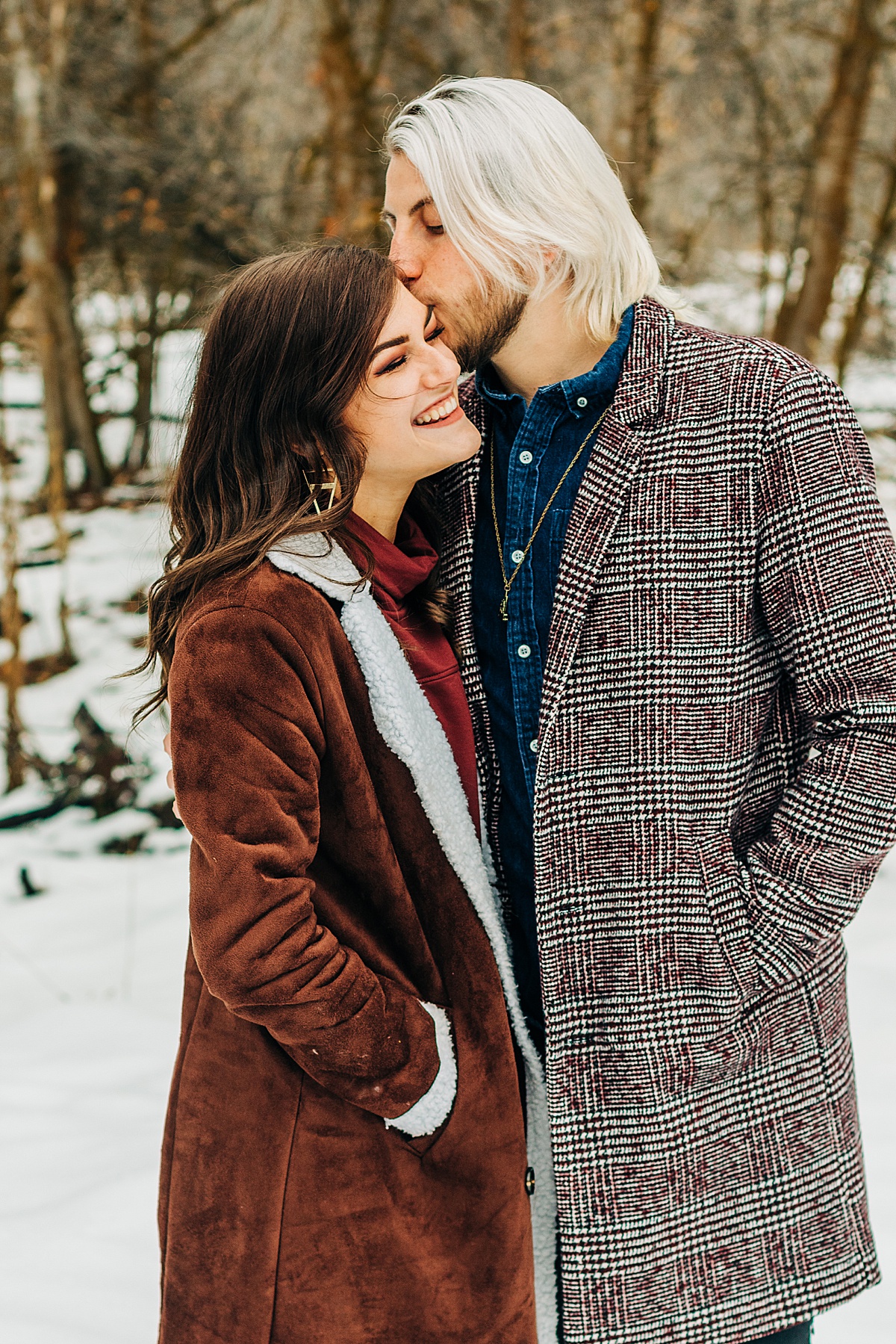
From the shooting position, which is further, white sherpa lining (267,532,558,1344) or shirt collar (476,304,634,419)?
shirt collar (476,304,634,419)

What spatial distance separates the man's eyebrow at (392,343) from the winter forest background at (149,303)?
35 cm

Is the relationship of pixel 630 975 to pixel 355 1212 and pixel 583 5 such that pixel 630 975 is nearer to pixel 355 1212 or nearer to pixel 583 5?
pixel 355 1212

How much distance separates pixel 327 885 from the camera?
4.80 feet

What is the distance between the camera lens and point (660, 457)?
5.07ft

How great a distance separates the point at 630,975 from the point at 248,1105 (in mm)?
571

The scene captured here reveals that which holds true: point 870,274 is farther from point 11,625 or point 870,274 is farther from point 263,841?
point 263,841

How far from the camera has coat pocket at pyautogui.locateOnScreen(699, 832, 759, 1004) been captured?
1505 mm

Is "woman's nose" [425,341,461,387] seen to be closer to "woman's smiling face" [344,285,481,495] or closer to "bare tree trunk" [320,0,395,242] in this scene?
"woman's smiling face" [344,285,481,495]

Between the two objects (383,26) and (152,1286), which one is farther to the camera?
(383,26)

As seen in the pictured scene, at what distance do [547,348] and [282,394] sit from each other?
0.51 m

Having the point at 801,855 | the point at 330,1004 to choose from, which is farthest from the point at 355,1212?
the point at 801,855

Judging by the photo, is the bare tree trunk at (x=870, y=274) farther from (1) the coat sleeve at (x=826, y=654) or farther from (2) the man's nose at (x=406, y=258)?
(1) the coat sleeve at (x=826, y=654)

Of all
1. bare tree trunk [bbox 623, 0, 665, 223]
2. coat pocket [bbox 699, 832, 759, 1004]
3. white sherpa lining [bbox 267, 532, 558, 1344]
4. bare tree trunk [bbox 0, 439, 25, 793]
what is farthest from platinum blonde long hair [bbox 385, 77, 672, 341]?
bare tree trunk [bbox 623, 0, 665, 223]

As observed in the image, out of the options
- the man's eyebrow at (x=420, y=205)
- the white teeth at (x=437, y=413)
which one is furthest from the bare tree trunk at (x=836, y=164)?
the white teeth at (x=437, y=413)
